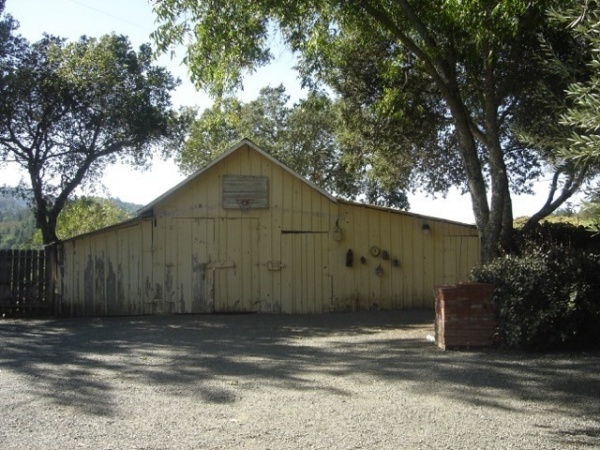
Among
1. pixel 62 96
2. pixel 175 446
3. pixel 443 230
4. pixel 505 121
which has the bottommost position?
pixel 175 446

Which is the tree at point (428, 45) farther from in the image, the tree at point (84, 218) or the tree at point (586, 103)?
the tree at point (84, 218)

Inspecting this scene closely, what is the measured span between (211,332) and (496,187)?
599cm

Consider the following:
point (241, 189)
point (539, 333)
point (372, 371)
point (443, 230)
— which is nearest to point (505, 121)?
point (443, 230)

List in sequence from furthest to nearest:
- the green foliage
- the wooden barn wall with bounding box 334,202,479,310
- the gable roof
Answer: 1. the green foliage
2. the wooden barn wall with bounding box 334,202,479,310
3. the gable roof

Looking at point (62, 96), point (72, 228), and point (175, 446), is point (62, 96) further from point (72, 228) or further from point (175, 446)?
point (72, 228)

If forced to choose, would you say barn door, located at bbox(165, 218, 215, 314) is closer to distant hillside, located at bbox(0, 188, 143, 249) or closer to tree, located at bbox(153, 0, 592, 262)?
tree, located at bbox(153, 0, 592, 262)

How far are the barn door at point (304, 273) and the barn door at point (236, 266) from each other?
2.32 feet

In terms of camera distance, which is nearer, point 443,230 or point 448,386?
point 448,386

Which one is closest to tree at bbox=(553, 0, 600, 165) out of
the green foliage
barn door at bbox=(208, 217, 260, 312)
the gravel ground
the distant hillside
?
the gravel ground

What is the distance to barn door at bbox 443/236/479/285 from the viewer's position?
17438 mm

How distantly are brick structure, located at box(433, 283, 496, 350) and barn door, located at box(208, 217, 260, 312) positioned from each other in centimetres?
735

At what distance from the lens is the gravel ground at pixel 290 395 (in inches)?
243

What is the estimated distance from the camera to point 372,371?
905 cm

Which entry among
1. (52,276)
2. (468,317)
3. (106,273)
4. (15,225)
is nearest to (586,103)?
(468,317)
